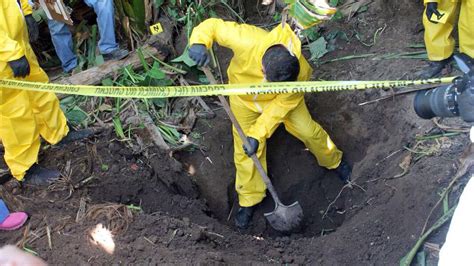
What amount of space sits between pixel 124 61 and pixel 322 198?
7.82 feet

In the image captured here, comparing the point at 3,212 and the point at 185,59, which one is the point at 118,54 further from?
the point at 3,212

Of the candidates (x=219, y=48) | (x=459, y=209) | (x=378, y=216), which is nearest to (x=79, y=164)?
(x=219, y=48)

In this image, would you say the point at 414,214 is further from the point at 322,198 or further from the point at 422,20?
the point at 422,20

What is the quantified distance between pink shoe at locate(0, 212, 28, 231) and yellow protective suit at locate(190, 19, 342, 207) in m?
1.70

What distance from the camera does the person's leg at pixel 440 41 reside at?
443cm

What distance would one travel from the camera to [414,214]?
3.40m

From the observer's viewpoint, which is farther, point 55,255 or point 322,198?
point 322,198

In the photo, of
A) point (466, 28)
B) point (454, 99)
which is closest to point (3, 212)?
point (454, 99)

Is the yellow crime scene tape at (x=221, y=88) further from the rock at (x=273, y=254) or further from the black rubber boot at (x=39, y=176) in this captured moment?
the rock at (x=273, y=254)

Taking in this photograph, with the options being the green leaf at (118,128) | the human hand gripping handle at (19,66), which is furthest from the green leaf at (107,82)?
the human hand gripping handle at (19,66)

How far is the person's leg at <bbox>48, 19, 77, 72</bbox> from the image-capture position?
5.46 meters

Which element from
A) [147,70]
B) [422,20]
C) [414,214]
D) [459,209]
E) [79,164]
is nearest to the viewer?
[459,209]

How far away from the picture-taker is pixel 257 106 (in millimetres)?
4492

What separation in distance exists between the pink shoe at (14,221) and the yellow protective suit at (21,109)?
27.2 inches
